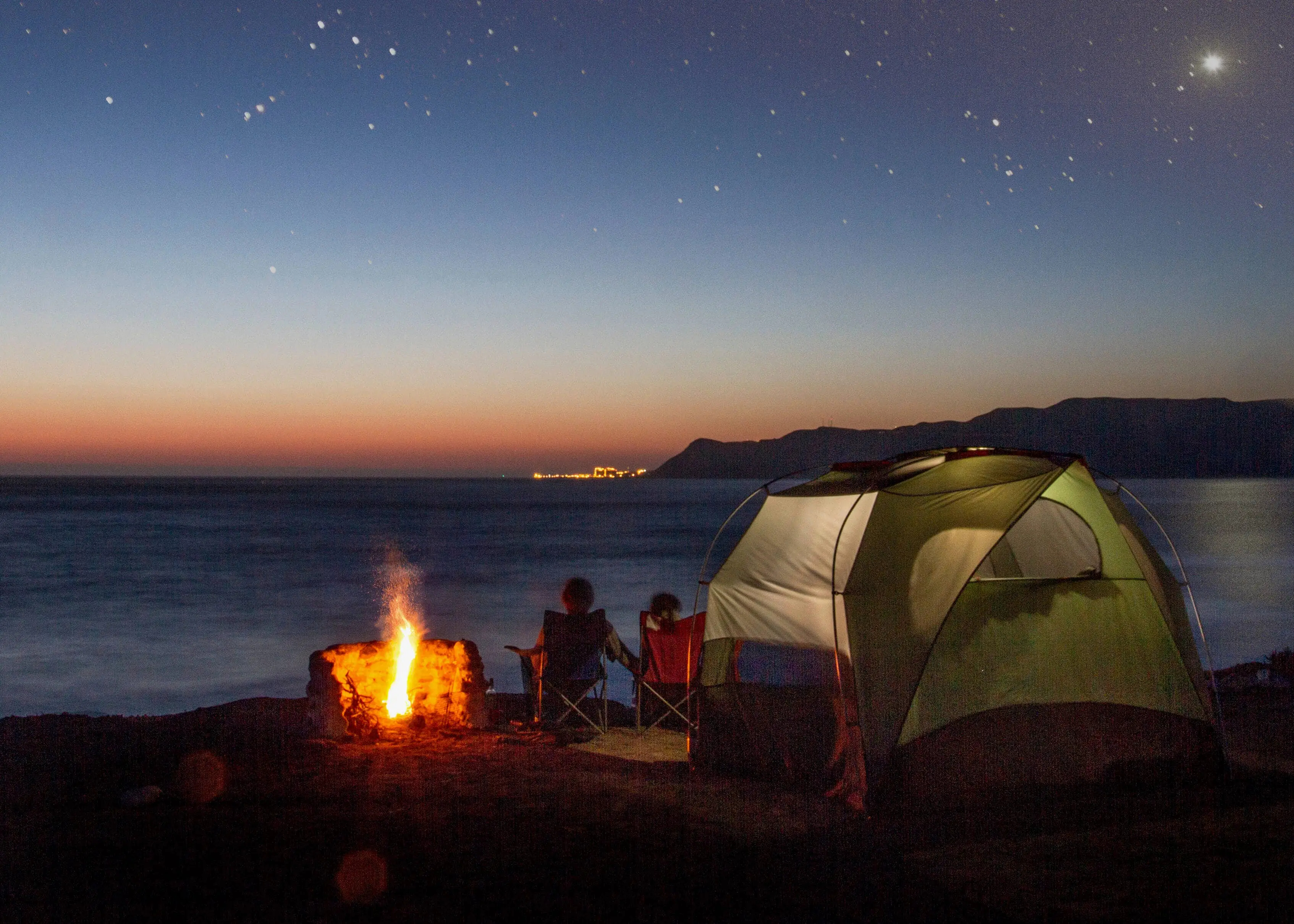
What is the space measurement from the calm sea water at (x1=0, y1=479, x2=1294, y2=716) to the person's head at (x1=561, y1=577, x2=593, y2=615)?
131 inches

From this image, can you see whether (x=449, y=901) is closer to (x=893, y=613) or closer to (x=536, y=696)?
(x=893, y=613)

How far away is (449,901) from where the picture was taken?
12.2 ft

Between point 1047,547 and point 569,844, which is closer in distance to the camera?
point 569,844

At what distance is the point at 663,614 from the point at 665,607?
2.0 inches

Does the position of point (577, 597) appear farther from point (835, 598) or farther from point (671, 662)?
point (835, 598)

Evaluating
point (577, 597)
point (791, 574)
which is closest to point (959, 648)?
point (791, 574)

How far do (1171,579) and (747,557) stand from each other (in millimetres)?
2429

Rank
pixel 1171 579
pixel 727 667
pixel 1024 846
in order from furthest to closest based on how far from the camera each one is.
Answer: pixel 727 667 < pixel 1171 579 < pixel 1024 846

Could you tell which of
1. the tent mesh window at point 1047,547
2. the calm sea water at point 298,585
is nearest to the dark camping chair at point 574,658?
the tent mesh window at point 1047,547

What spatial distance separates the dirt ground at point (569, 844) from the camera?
12.0 feet

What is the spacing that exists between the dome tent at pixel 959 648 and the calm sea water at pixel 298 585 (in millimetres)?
4897

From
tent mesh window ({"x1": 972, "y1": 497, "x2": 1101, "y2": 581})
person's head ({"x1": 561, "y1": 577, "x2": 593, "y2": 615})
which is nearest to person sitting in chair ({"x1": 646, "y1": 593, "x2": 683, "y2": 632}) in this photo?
person's head ({"x1": 561, "y1": 577, "x2": 593, "y2": 615})

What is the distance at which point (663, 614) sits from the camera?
7.00 m

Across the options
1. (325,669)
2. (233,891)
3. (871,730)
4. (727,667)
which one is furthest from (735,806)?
(325,669)
